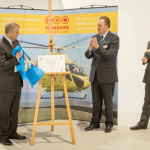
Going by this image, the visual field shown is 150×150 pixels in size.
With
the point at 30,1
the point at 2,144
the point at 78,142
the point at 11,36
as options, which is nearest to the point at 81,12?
the point at 30,1

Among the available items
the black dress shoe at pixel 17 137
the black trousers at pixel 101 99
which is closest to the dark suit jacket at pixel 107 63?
the black trousers at pixel 101 99

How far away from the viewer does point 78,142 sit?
9.71 feet

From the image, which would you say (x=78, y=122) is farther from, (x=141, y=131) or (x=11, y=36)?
(x=11, y=36)

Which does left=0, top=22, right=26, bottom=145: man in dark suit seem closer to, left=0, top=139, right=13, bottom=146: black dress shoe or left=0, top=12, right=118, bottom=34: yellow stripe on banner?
left=0, top=139, right=13, bottom=146: black dress shoe

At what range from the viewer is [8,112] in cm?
299

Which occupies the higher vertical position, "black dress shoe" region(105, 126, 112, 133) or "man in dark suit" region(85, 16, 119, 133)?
"man in dark suit" region(85, 16, 119, 133)

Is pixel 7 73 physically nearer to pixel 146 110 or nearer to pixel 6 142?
pixel 6 142

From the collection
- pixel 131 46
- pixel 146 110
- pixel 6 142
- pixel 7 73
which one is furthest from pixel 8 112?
pixel 131 46

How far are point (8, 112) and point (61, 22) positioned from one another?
6.35 ft

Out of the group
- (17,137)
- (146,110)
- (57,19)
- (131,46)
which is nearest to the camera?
(17,137)

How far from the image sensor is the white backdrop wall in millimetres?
4609

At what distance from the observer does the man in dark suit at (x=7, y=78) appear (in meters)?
2.80

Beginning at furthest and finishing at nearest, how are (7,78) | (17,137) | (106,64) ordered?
1. (106,64)
2. (17,137)
3. (7,78)

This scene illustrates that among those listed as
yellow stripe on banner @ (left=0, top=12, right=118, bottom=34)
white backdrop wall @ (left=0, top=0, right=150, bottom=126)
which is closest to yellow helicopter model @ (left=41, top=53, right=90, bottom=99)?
yellow stripe on banner @ (left=0, top=12, right=118, bottom=34)
